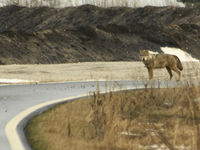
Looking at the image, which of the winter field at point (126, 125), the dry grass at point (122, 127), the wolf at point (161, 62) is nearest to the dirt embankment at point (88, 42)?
the wolf at point (161, 62)

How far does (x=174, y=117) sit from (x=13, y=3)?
86965mm

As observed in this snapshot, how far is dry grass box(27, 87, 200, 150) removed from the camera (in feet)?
21.9

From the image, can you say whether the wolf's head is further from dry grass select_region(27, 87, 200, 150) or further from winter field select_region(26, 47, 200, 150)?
dry grass select_region(27, 87, 200, 150)

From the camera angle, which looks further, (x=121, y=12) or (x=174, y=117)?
(x=121, y=12)

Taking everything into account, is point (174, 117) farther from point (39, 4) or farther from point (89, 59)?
point (39, 4)

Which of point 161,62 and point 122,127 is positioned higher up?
point 122,127

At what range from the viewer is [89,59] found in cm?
4591

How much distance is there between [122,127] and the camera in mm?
7840

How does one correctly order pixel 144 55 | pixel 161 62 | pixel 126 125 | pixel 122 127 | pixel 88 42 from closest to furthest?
pixel 122 127, pixel 126 125, pixel 144 55, pixel 161 62, pixel 88 42

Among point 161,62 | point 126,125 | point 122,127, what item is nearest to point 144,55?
point 161,62

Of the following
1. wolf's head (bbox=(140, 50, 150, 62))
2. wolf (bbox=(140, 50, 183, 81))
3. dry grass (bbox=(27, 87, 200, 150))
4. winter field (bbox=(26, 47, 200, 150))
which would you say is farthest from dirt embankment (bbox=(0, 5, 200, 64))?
dry grass (bbox=(27, 87, 200, 150))

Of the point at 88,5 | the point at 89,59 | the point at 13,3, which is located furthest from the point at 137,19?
the point at 89,59

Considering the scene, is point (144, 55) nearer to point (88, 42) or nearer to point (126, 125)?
point (126, 125)

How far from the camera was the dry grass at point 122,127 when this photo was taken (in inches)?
263
